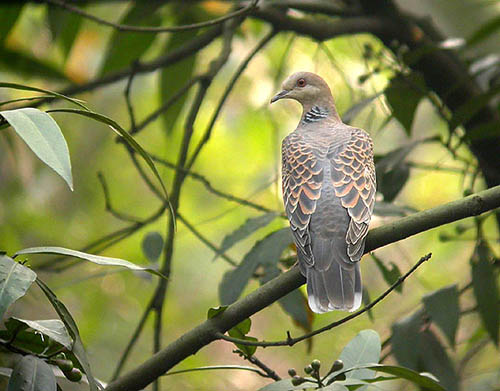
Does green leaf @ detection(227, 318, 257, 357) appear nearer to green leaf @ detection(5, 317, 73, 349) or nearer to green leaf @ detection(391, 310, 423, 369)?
green leaf @ detection(5, 317, 73, 349)

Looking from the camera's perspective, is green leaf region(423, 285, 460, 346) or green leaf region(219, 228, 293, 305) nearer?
green leaf region(219, 228, 293, 305)

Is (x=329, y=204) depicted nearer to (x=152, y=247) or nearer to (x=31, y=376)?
(x=152, y=247)

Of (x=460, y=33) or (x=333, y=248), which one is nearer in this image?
(x=333, y=248)

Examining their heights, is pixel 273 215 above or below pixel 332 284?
above

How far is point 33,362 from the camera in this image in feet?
5.65

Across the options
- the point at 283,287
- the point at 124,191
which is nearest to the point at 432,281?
the point at 124,191

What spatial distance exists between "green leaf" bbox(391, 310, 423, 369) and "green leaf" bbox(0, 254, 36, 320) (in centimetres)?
179

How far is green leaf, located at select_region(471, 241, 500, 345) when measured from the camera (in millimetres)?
3082

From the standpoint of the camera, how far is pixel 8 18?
381 centimetres

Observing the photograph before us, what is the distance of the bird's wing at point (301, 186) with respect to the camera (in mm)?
2715

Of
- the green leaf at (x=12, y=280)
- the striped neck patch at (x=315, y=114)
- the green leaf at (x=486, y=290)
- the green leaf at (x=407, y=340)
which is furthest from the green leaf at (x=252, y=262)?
the green leaf at (x=12, y=280)

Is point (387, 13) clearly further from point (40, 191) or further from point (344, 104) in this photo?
point (40, 191)

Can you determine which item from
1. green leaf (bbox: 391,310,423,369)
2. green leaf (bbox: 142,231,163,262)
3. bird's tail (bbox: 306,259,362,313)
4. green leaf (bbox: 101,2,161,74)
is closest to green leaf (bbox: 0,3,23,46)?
green leaf (bbox: 101,2,161,74)

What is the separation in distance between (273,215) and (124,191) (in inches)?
130
